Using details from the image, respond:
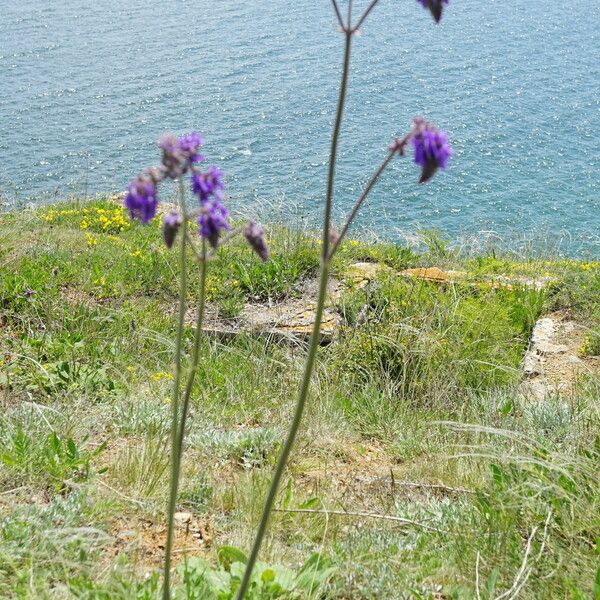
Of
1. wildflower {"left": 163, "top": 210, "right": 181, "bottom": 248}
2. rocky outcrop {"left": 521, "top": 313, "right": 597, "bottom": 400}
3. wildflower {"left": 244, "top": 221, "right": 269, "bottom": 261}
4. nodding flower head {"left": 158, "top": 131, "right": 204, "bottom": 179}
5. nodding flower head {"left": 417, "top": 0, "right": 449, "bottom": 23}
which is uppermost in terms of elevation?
nodding flower head {"left": 417, "top": 0, "right": 449, "bottom": 23}

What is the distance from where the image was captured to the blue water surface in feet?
44.9

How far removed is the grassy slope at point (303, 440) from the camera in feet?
9.14

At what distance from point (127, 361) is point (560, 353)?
10.3 ft

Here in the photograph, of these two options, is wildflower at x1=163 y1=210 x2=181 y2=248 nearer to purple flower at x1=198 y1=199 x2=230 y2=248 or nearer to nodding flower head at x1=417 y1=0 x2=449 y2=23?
purple flower at x1=198 y1=199 x2=230 y2=248

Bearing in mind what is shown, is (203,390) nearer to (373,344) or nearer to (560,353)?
(373,344)

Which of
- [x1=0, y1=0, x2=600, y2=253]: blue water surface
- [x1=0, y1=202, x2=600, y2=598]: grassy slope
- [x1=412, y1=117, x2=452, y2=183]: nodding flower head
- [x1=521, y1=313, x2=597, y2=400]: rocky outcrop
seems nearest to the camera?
[x1=412, y1=117, x2=452, y2=183]: nodding flower head

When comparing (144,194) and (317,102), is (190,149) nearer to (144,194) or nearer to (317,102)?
(144,194)

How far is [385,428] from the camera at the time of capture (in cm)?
452

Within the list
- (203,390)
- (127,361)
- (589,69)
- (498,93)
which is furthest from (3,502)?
(589,69)

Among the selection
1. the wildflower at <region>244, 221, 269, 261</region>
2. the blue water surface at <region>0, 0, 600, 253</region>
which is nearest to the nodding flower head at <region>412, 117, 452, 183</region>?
the wildflower at <region>244, 221, 269, 261</region>

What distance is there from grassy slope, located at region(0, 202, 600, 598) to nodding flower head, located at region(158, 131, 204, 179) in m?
1.28

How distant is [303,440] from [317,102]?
14.3m

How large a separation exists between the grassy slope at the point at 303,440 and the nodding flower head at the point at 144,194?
3.95 ft

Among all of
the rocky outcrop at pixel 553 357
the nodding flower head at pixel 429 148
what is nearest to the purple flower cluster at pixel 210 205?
the nodding flower head at pixel 429 148
